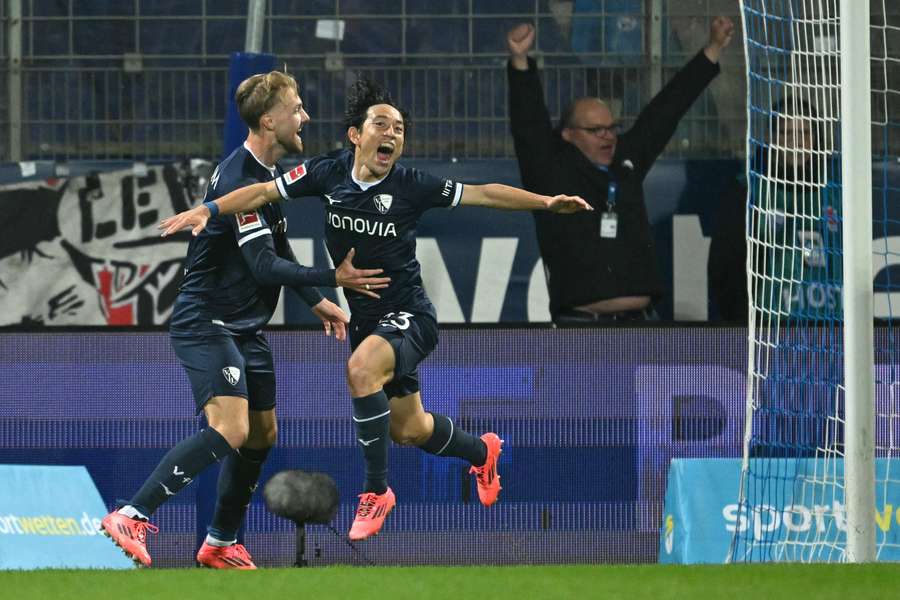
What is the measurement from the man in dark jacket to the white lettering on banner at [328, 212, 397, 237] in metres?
2.73

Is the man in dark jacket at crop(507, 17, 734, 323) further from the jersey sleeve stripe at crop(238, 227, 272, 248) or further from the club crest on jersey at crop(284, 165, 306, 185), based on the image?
the jersey sleeve stripe at crop(238, 227, 272, 248)

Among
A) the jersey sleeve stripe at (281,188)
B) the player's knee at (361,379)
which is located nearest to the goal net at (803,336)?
the player's knee at (361,379)

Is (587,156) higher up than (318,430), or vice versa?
(587,156)

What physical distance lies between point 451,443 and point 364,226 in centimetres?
109

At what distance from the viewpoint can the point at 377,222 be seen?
6785 millimetres

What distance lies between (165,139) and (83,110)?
0.50 metres

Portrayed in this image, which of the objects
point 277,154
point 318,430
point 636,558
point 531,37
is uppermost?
point 531,37

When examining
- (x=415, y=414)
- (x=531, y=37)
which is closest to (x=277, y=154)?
(x=415, y=414)

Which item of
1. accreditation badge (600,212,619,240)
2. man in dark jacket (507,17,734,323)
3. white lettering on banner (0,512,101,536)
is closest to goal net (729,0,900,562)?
man in dark jacket (507,17,734,323)

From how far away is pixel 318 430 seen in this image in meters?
8.95

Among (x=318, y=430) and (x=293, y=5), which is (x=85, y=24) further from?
(x=318, y=430)

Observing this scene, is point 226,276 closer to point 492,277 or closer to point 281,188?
point 281,188

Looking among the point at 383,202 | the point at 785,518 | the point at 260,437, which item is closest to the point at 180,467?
the point at 260,437

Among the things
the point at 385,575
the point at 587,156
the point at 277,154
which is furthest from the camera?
the point at 587,156
